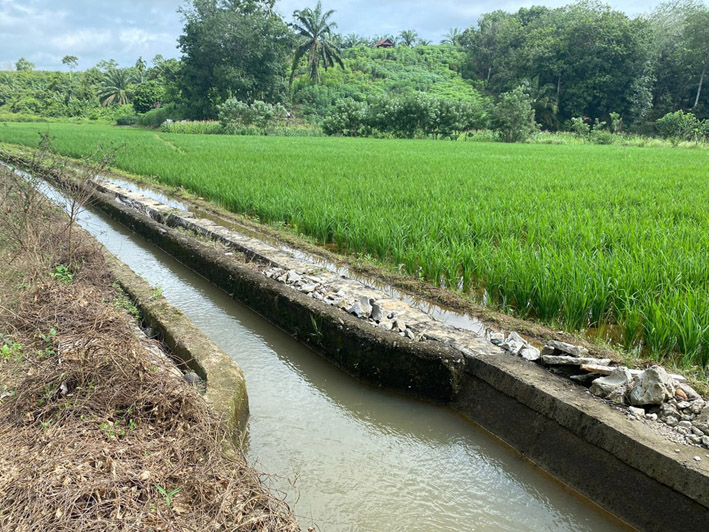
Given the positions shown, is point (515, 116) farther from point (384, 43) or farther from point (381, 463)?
point (384, 43)

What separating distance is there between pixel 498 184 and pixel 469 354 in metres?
5.63

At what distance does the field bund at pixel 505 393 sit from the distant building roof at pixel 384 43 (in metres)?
62.1

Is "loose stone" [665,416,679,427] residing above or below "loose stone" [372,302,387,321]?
above

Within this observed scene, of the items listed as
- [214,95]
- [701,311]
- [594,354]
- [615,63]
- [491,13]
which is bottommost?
[594,354]

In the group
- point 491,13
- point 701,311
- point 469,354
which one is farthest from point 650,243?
point 491,13

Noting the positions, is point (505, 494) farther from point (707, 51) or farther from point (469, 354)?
point (707, 51)

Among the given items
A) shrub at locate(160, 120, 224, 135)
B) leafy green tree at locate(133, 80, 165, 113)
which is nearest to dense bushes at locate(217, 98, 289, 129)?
shrub at locate(160, 120, 224, 135)

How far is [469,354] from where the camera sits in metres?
2.45

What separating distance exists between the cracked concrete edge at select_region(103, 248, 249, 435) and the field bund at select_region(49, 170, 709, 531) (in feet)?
2.33

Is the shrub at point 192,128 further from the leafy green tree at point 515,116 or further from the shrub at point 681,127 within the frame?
the shrub at point 681,127

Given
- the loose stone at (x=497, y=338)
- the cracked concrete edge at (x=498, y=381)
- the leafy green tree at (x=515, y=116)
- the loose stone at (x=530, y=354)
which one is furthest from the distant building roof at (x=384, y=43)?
the loose stone at (x=530, y=354)

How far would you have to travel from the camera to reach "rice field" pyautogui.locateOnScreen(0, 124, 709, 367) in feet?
9.48

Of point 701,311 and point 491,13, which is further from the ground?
point 491,13

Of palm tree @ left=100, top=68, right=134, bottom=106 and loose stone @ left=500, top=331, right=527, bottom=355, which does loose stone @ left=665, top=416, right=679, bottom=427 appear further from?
palm tree @ left=100, top=68, right=134, bottom=106
